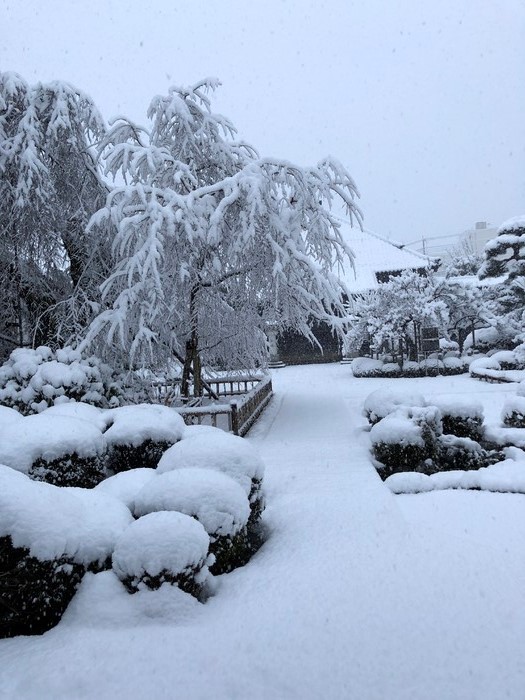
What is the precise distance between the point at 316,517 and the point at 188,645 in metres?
2.27

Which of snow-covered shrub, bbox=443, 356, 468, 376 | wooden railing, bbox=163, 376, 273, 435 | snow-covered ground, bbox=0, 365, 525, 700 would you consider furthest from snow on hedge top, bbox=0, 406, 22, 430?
snow-covered shrub, bbox=443, 356, 468, 376

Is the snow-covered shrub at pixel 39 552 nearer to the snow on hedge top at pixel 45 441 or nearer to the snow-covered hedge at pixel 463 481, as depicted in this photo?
the snow on hedge top at pixel 45 441

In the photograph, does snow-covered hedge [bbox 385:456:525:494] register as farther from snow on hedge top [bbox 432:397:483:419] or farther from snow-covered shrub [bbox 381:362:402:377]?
snow-covered shrub [bbox 381:362:402:377]

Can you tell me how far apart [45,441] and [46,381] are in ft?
12.1

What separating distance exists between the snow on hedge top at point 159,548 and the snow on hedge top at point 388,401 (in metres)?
5.43

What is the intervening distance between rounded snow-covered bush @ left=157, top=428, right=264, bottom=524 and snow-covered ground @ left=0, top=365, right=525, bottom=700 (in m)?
0.47

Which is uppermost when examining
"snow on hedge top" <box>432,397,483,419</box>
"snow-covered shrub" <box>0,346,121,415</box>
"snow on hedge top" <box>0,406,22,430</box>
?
"snow-covered shrub" <box>0,346,121,415</box>

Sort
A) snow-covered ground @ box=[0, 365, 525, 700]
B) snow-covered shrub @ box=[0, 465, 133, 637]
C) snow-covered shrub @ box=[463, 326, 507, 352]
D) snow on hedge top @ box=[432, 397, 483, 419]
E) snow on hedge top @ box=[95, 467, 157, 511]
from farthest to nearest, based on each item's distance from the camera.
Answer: snow-covered shrub @ box=[463, 326, 507, 352]
snow on hedge top @ box=[432, 397, 483, 419]
snow on hedge top @ box=[95, 467, 157, 511]
snow-covered shrub @ box=[0, 465, 133, 637]
snow-covered ground @ box=[0, 365, 525, 700]

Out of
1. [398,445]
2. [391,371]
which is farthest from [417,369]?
[398,445]

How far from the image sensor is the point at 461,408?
321 inches

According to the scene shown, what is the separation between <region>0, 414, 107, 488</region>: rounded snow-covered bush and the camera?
16.5ft

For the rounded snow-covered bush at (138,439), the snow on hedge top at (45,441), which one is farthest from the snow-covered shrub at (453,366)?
the snow on hedge top at (45,441)

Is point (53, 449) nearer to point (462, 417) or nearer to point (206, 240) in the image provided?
point (206, 240)

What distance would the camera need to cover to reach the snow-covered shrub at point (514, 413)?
876 cm
